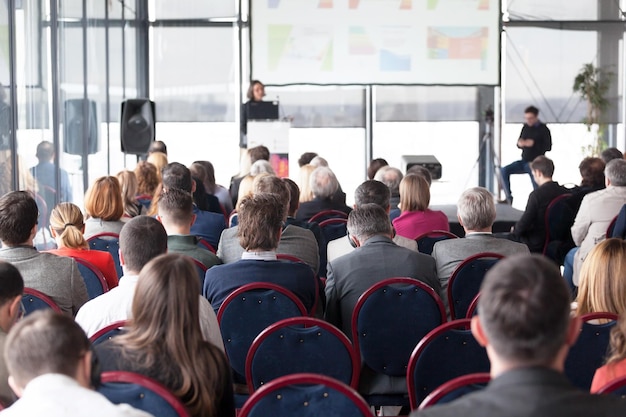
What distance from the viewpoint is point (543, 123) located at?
1412 cm

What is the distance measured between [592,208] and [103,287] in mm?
3960

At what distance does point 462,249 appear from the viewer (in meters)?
5.02

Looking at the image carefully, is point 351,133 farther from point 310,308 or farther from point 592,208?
point 310,308

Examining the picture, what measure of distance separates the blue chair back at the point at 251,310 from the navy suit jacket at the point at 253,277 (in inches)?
10.6

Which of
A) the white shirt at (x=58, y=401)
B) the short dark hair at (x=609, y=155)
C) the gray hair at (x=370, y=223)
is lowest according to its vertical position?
the white shirt at (x=58, y=401)

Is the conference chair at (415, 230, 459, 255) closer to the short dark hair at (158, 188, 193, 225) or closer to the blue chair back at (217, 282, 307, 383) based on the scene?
the short dark hair at (158, 188, 193, 225)

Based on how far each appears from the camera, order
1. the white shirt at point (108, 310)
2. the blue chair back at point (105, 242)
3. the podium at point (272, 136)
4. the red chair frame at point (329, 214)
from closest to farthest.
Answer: the white shirt at point (108, 310)
the blue chair back at point (105, 242)
the red chair frame at point (329, 214)
the podium at point (272, 136)

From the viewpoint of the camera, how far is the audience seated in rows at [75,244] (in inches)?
193

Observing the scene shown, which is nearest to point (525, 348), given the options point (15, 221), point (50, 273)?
point (50, 273)

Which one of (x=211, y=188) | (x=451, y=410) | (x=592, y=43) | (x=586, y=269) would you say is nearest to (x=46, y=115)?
(x=211, y=188)

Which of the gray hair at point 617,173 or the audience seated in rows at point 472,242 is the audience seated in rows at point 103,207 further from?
the gray hair at point 617,173

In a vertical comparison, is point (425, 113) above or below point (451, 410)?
above

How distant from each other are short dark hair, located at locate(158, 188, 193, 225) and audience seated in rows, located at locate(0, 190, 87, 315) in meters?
0.73

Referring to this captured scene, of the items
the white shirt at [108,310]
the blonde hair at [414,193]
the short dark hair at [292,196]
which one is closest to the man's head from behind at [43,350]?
the white shirt at [108,310]
